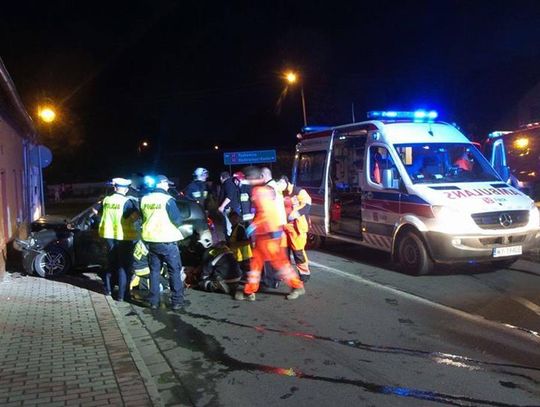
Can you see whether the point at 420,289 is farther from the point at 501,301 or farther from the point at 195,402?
the point at 195,402

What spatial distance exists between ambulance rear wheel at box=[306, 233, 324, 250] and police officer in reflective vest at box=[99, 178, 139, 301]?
5251 mm

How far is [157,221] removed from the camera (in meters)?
7.09

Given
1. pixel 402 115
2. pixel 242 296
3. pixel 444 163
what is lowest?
pixel 242 296

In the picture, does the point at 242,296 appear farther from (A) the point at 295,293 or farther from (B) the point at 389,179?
(B) the point at 389,179

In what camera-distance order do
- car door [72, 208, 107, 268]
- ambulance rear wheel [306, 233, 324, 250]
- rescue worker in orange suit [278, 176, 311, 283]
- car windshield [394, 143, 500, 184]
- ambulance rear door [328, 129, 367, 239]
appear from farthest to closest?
ambulance rear wheel [306, 233, 324, 250], ambulance rear door [328, 129, 367, 239], car door [72, 208, 107, 268], car windshield [394, 143, 500, 184], rescue worker in orange suit [278, 176, 311, 283]

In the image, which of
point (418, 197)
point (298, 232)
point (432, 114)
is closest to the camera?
point (298, 232)

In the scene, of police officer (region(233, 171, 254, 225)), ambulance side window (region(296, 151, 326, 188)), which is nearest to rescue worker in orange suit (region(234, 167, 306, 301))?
ambulance side window (region(296, 151, 326, 188))

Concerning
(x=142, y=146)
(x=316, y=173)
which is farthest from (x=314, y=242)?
(x=142, y=146)

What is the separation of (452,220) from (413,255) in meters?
0.97

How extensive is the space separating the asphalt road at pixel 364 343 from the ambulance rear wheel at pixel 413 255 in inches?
8.6

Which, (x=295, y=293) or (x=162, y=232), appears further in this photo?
(x=295, y=293)

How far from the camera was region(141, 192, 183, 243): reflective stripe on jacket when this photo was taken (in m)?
7.07

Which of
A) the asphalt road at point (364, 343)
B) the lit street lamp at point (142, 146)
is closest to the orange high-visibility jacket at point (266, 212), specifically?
the asphalt road at point (364, 343)

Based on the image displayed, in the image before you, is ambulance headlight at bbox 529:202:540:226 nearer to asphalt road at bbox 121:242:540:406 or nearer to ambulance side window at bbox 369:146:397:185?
asphalt road at bbox 121:242:540:406
